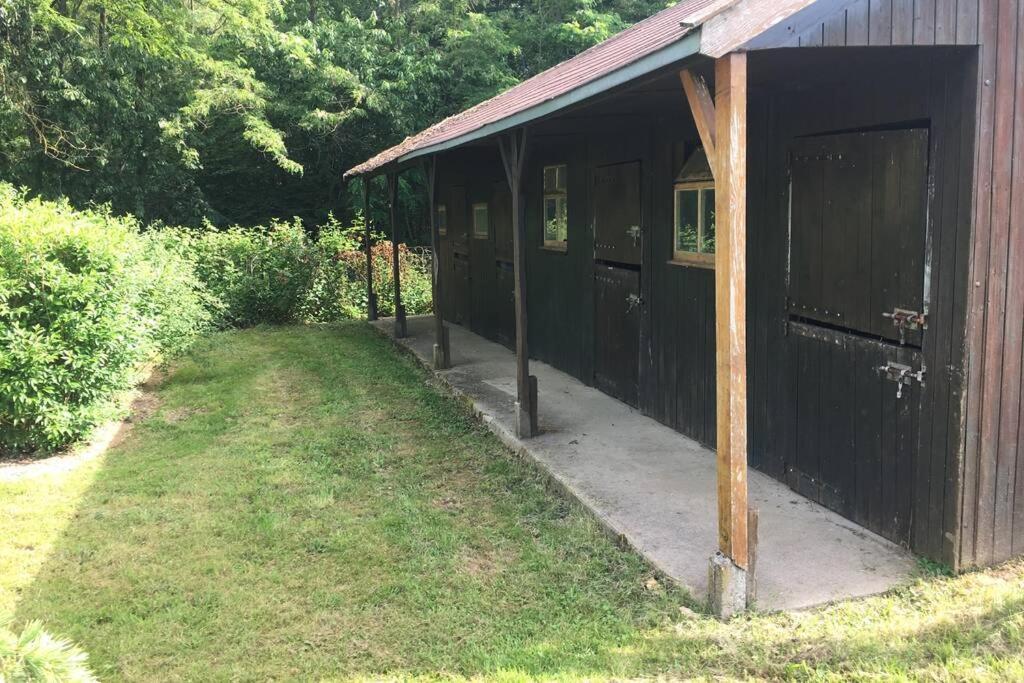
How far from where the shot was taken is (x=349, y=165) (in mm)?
19938

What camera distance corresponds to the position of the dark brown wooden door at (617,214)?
21.6 feet

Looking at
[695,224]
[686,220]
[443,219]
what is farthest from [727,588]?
[443,219]

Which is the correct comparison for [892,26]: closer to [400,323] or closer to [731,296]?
[731,296]

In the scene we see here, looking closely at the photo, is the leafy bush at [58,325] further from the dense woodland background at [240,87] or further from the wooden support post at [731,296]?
the dense woodland background at [240,87]

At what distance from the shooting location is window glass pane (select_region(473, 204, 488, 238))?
10.9 metres

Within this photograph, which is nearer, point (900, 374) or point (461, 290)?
point (900, 374)

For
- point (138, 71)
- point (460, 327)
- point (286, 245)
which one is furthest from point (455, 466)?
point (138, 71)

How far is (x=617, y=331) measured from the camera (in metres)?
7.04

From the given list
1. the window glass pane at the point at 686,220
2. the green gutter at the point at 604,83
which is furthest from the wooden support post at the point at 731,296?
the window glass pane at the point at 686,220

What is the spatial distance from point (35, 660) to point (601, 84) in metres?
3.24

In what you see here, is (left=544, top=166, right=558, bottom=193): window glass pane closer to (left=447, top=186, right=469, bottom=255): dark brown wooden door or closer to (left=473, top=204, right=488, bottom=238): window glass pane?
(left=473, top=204, right=488, bottom=238): window glass pane

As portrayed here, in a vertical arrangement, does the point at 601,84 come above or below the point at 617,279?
above

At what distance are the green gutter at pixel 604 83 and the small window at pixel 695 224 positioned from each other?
1342 mm

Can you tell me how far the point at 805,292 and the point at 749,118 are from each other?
122cm
